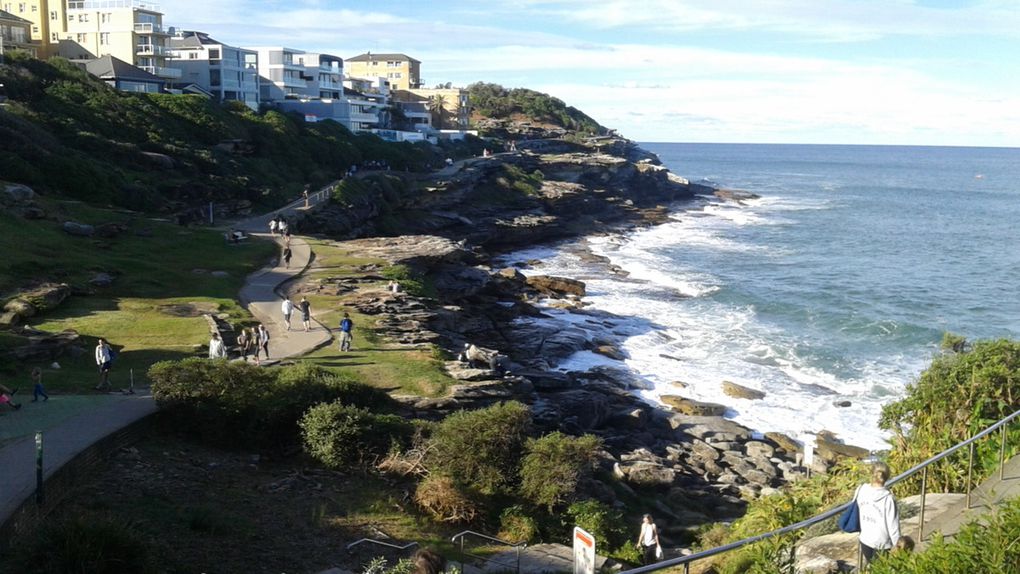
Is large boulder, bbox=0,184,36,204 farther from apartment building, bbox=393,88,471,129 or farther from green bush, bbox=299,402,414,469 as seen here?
apartment building, bbox=393,88,471,129

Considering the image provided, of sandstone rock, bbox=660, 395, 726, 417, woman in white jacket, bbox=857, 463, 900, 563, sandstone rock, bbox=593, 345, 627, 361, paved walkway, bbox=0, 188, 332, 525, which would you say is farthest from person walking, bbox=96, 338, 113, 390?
sandstone rock, bbox=593, 345, 627, 361

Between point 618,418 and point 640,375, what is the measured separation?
261 inches

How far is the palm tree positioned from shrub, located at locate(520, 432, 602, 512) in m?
110

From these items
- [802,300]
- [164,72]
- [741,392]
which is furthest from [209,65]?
[741,392]

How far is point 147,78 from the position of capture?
6700cm

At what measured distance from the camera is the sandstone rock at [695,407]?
2862 cm

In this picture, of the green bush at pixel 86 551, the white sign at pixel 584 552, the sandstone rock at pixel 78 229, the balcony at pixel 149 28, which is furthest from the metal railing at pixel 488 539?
the balcony at pixel 149 28

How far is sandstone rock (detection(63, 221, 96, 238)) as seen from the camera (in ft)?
110

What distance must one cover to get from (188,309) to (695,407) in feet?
54.6

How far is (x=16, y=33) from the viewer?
218 ft

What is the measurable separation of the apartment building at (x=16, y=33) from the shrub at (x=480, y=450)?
6097 centimetres

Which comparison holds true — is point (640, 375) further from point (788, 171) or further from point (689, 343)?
point (788, 171)

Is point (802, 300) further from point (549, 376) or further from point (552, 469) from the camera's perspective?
point (552, 469)

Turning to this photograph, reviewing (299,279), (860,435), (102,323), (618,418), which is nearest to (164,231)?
(299,279)
